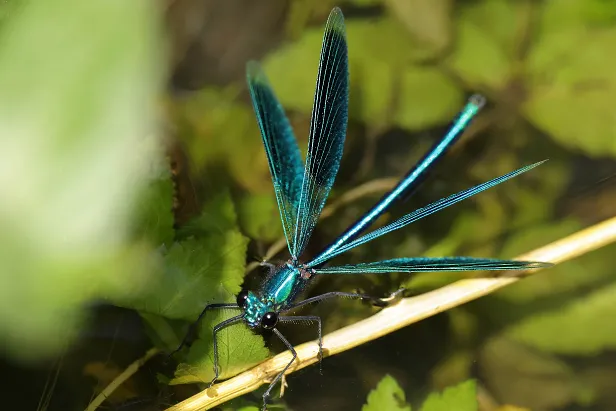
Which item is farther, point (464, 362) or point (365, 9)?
point (365, 9)

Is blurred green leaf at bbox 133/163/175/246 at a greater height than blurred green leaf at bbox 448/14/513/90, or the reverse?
blurred green leaf at bbox 448/14/513/90

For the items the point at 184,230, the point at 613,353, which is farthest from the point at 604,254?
the point at 184,230

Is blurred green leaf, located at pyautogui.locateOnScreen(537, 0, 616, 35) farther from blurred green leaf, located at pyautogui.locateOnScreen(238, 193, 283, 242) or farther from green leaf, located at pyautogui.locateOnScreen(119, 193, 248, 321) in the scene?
green leaf, located at pyautogui.locateOnScreen(119, 193, 248, 321)

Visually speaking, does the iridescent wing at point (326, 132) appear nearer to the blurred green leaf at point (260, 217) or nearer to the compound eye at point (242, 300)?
the blurred green leaf at point (260, 217)

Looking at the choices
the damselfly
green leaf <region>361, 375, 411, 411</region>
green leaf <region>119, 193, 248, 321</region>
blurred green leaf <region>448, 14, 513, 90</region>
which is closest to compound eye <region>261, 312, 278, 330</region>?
the damselfly

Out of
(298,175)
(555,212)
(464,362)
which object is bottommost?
(464,362)

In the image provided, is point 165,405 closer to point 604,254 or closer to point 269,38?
point 269,38

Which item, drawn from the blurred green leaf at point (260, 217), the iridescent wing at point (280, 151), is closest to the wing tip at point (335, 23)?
the iridescent wing at point (280, 151)
